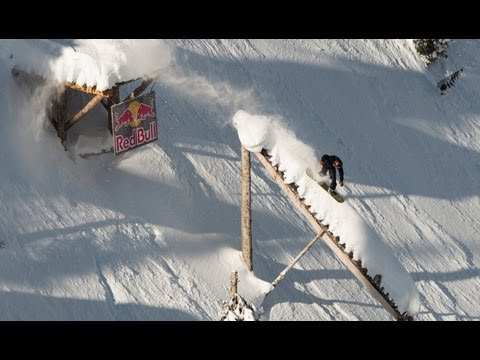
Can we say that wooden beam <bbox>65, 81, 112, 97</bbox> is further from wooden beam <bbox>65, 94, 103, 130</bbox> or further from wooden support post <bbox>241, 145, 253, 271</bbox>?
wooden support post <bbox>241, 145, 253, 271</bbox>

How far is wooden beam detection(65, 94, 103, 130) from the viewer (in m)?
16.1

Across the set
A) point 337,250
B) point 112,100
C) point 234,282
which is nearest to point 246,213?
point 234,282

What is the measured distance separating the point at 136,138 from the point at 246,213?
221cm

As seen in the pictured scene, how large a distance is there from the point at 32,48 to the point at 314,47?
7705 millimetres

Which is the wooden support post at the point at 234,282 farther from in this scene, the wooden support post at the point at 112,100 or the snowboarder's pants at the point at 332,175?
the wooden support post at the point at 112,100

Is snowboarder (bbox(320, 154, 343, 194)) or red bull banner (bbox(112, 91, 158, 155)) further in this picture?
red bull banner (bbox(112, 91, 158, 155))

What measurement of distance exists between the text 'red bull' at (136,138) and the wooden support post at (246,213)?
1667 mm

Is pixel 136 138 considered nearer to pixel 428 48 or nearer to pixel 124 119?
pixel 124 119

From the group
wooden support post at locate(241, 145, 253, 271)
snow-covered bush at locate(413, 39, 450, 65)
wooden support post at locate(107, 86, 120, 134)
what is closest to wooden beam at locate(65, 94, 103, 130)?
wooden support post at locate(107, 86, 120, 134)

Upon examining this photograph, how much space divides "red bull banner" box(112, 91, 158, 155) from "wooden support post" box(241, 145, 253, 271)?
170 cm

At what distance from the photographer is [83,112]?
54.0ft

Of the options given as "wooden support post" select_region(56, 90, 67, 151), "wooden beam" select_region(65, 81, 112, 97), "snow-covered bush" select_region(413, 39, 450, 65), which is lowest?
"wooden support post" select_region(56, 90, 67, 151)

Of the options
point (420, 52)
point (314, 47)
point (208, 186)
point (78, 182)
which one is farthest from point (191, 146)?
point (420, 52)

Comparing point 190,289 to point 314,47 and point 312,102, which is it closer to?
point 312,102
